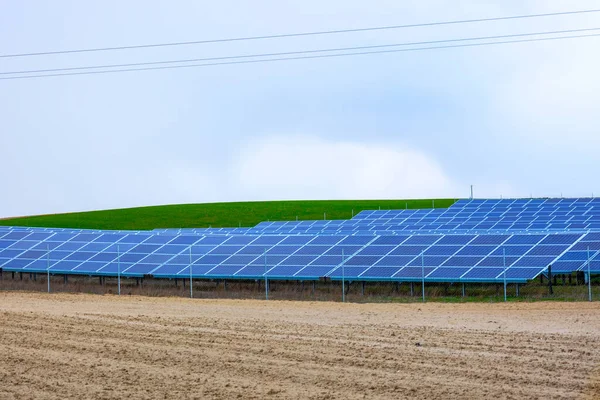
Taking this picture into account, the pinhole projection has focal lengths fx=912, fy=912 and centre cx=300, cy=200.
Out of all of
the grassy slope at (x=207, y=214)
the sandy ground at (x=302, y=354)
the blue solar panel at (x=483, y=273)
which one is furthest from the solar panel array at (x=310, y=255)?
the grassy slope at (x=207, y=214)

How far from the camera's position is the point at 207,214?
3383 inches

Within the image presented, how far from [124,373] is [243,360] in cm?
228

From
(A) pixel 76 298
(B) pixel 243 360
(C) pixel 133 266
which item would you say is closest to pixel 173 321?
(B) pixel 243 360

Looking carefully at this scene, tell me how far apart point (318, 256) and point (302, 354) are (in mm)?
17856

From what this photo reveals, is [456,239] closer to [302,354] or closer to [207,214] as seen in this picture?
[302,354]

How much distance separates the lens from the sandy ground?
46.2 feet

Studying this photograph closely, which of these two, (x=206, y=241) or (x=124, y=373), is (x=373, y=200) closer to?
(x=206, y=241)

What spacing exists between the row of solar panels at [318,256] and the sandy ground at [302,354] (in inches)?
173

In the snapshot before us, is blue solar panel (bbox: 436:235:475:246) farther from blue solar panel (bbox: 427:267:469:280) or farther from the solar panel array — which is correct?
blue solar panel (bbox: 427:267:469:280)

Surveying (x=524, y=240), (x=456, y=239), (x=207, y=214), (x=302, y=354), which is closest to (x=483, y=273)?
(x=524, y=240)

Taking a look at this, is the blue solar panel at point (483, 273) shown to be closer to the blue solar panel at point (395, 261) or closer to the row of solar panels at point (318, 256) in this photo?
the row of solar panels at point (318, 256)

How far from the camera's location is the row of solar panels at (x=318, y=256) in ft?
104

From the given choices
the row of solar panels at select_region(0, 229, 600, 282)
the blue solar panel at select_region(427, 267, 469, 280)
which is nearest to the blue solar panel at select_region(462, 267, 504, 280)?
the row of solar panels at select_region(0, 229, 600, 282)

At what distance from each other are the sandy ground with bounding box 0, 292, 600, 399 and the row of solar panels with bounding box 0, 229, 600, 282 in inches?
173
